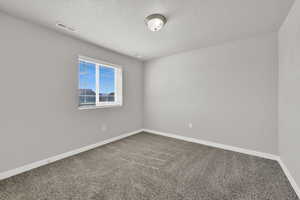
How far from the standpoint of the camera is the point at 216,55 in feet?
9.21

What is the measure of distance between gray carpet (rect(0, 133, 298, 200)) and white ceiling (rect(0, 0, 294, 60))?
7.83 ft

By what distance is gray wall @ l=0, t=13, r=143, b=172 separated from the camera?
1747 mm

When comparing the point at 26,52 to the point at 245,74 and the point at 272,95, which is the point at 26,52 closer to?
the point at 245,74

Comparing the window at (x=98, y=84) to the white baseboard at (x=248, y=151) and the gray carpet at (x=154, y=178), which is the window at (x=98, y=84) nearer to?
the gray carpet at (x=154, y=178)

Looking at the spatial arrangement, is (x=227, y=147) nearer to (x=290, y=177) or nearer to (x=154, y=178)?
(x=290, y=177)

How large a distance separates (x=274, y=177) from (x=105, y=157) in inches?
109

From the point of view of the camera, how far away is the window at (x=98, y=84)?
8.96 feet

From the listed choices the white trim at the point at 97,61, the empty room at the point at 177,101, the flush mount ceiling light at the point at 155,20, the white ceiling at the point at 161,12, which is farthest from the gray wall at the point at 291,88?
the white trim at the point at 97,61

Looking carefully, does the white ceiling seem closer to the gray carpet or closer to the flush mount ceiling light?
the flush mount ceiling light

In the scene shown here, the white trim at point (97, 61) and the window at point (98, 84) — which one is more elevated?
the white trim at point (97, 61)

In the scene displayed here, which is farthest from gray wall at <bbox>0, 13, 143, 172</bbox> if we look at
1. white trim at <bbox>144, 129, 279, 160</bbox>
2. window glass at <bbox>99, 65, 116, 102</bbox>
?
white trim at <bbox>144, 129, 279, 160</bbox>

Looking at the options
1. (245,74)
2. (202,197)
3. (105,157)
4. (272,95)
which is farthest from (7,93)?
(272,95)

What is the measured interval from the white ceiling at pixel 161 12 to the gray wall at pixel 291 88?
249 millimetres

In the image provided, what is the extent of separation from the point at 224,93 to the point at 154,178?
7.60 feet
